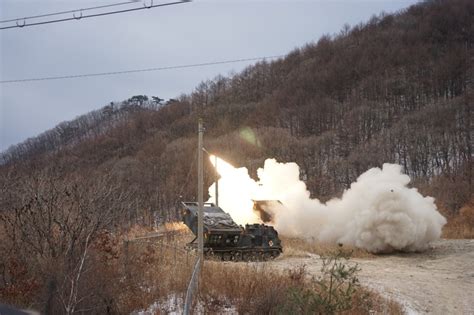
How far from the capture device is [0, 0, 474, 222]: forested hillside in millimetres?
57562

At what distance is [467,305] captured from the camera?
13375mm

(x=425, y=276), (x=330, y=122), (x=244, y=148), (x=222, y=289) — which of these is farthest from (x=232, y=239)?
(x=330, y=122)

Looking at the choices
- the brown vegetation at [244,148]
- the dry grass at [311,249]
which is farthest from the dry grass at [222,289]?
the dry grass at [311,249]

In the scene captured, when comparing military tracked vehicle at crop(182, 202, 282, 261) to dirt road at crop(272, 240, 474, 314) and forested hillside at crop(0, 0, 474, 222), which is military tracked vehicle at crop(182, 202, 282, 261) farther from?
forested hillside at crop(0, 0, 474, 222)

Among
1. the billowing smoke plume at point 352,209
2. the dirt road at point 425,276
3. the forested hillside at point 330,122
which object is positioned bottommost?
the dirt road at point 425,276

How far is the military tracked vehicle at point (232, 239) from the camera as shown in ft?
66.5

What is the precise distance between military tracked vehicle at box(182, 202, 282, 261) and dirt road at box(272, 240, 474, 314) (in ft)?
2.72

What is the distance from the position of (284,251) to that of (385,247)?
4.74 metres

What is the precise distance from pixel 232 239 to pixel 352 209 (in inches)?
300

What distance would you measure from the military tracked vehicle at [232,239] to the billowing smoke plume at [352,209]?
16.3 ft

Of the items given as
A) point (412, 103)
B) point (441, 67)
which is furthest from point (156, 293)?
point (441, 67)

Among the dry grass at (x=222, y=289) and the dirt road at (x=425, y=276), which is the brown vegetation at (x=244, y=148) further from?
the dirt road at (x=425, y=276)

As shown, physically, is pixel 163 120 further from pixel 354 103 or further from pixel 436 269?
pixel 436 269

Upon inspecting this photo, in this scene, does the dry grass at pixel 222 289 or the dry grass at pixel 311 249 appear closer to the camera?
the dry grass at pixel 222 289
